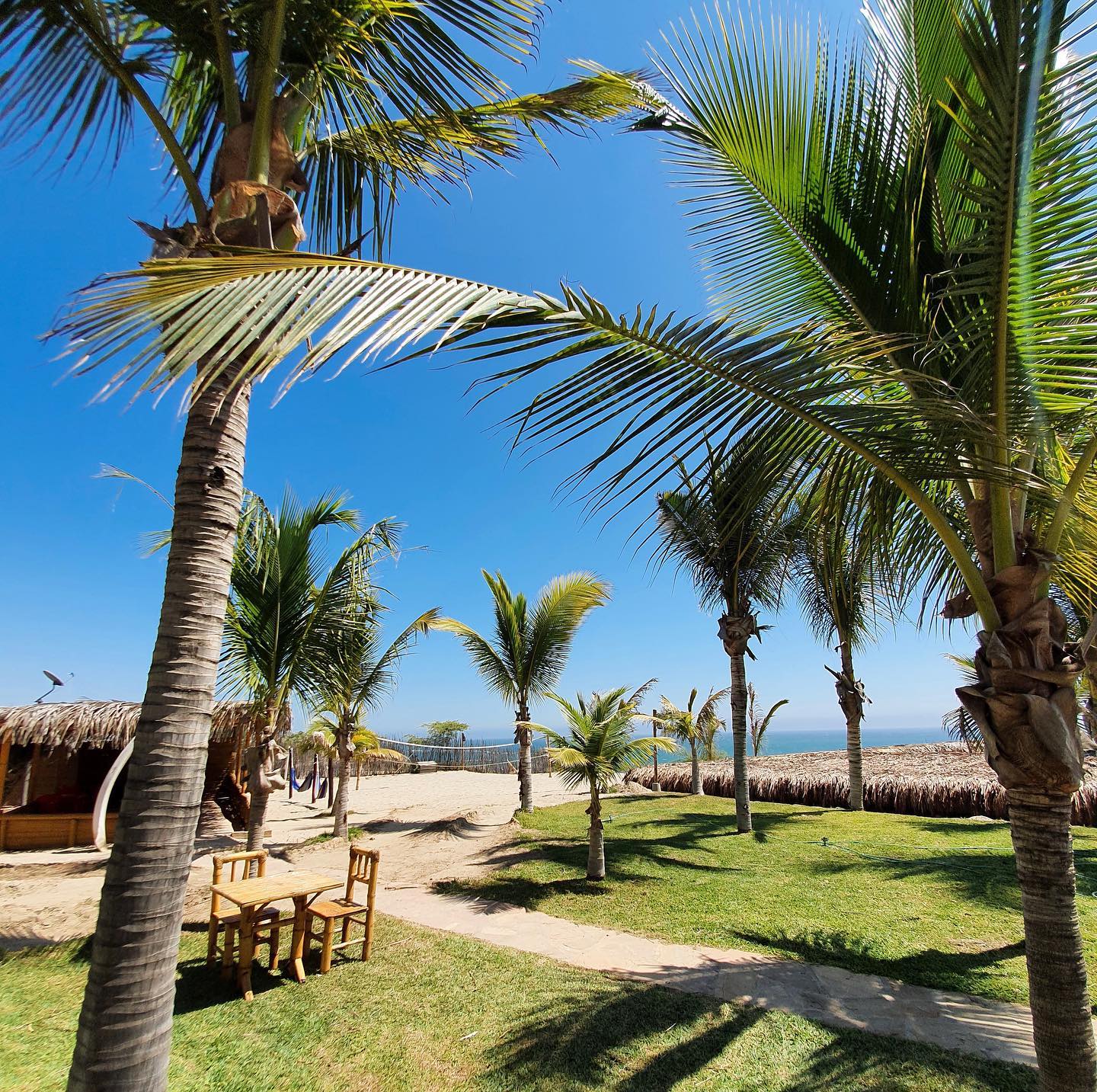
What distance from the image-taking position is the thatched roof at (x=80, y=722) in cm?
1062

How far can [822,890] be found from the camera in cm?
735

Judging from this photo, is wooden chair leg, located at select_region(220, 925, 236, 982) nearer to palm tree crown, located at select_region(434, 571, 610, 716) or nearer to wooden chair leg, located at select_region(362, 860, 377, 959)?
wooden chair leg, located at select_region(362, 860, 377, 959)

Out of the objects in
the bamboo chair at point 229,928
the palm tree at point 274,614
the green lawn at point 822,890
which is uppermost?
the palm tree at point 274,614

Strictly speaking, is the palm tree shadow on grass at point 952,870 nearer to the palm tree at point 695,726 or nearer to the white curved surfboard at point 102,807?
the palm tree at point 695,726

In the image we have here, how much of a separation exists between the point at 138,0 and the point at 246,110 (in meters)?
0.69

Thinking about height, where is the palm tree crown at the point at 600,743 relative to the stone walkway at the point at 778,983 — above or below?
above

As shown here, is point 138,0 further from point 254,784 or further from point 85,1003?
point 254,784

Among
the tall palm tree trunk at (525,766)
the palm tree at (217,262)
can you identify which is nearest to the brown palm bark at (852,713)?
the tall palm tree trunk at (525,766)

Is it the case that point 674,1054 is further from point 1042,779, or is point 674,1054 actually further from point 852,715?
point 852,715

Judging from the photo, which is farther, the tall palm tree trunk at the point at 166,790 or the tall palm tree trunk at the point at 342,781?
the tall palm tree trunk at the point at 342,781

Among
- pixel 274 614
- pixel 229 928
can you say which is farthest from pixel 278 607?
pixel 229 928

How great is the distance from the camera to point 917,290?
293cm

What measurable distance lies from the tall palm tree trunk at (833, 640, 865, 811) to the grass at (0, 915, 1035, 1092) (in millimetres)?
10227

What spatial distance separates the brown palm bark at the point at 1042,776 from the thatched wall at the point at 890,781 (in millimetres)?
9818
